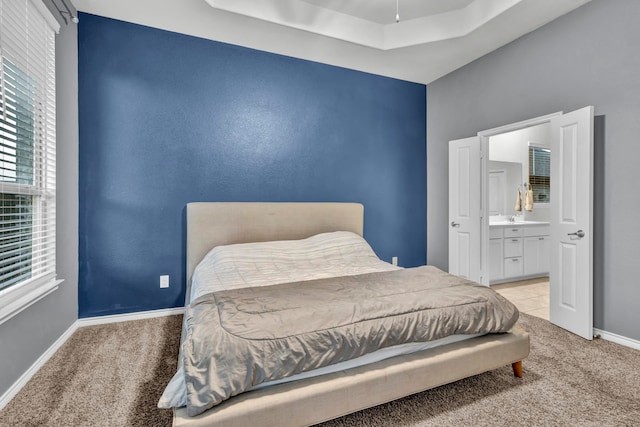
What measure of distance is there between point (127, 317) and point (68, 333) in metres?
0.45

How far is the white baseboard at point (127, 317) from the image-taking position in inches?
111

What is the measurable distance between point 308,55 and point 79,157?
2.49 meters

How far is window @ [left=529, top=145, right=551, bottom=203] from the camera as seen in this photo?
4914mm

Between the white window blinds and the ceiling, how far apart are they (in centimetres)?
86

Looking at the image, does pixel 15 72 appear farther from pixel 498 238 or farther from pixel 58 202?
pixel 498 238

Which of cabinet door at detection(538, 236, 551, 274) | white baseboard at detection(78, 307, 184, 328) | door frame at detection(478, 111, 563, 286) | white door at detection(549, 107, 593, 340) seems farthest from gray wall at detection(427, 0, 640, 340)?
white baseboard at detection(78, 307, 184, 328)

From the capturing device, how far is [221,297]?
5.74 ft

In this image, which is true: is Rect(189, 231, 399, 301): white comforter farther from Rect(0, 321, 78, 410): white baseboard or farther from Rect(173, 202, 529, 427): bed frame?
Rect(0, 321, 78, 410): white baseboard

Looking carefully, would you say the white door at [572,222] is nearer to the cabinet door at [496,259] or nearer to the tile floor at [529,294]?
the tile floor at [529,294]

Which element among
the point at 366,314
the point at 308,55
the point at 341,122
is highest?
the point at 308,55

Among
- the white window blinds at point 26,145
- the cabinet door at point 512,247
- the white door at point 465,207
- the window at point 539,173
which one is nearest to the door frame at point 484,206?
the white door at point 465,207

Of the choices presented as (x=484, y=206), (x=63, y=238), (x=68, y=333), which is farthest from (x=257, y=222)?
(x=484, y=206)

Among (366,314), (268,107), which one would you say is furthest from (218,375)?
(268,107)

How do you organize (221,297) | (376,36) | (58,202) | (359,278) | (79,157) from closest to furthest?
(221,297) → (359,278) → (58,202) → (79,157) → (376,36)
